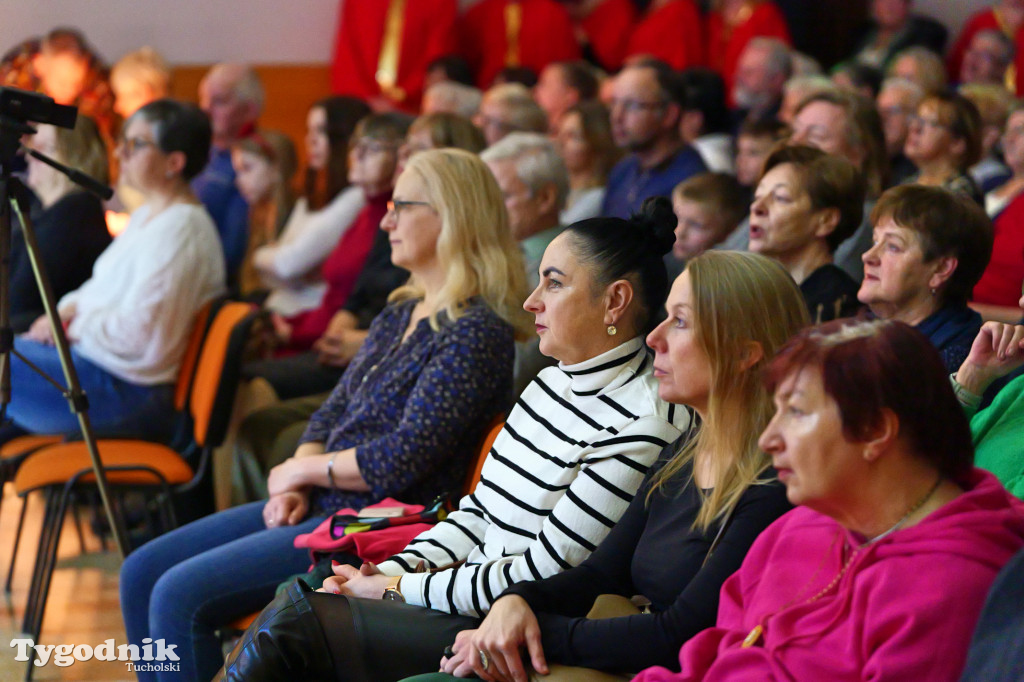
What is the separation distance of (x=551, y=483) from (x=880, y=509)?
2.18 feet

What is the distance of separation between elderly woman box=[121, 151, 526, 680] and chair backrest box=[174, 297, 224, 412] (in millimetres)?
672

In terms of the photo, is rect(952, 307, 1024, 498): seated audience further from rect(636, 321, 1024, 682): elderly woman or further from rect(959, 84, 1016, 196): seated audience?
rect(959, 84, 1016, 196): seated audience

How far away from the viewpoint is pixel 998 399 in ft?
5.95

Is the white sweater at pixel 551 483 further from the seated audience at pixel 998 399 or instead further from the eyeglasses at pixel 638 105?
the eyeglasses at pixel 638 105

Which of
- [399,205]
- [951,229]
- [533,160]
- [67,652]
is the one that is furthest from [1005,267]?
[67,652]

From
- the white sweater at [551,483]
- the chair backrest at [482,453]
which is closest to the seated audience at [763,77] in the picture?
the chair backrest at [482,453]

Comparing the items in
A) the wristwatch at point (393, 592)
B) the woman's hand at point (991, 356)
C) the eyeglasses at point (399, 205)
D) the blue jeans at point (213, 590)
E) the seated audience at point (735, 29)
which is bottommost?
the blue jeans at point (213, 590)

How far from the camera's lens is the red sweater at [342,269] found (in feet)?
A: 13.0

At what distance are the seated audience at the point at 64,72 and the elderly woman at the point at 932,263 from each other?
434cm

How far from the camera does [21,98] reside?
2320 mm

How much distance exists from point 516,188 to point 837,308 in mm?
1102

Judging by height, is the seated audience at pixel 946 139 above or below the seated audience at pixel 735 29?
below

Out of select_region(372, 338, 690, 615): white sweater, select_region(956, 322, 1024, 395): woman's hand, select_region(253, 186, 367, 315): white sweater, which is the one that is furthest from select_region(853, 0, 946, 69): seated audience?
select_region(372, 338, 690, 615): white sweater

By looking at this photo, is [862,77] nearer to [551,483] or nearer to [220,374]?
[220,374]
